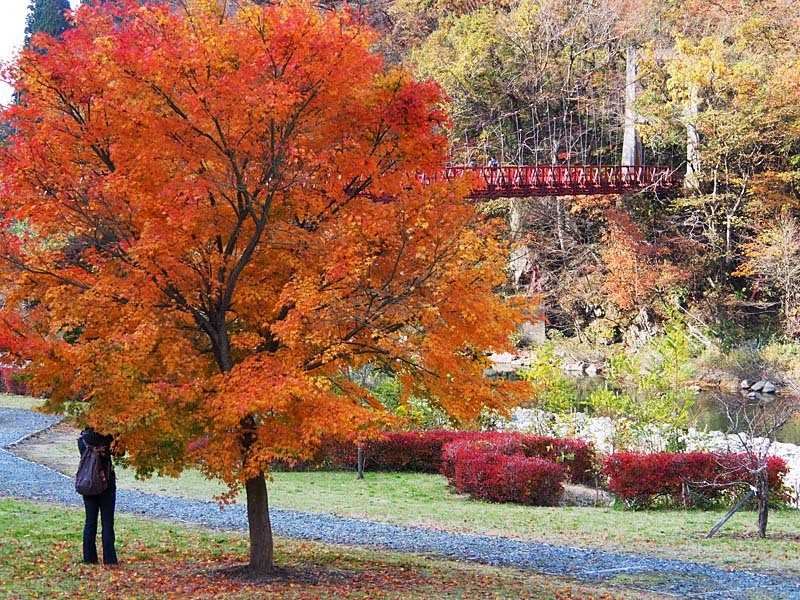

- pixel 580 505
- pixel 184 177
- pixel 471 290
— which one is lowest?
pixel 580 505

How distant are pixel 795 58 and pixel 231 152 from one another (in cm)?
2911

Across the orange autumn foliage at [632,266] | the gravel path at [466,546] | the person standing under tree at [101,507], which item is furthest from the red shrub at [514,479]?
the orange autumn foliage at [632,266]

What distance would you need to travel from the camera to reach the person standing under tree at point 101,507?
23.0 feet

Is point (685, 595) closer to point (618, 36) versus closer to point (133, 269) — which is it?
point (133, 269)

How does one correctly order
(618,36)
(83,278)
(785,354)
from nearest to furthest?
(83,278) < (785,354) < (618,36)

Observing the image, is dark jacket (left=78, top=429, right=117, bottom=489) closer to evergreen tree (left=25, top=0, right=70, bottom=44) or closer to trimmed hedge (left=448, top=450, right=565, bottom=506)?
trimmed hedge (left=448, top=450, right=565, bottom=506)

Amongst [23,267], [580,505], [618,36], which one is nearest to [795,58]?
[618,36]

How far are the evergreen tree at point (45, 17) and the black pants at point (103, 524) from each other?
119ft

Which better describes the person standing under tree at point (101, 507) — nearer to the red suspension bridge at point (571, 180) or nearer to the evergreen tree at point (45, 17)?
the red suspension bridge at point (571, 180)

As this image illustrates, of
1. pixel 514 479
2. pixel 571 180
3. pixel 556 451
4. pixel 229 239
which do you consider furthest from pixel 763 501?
pixel 571 180

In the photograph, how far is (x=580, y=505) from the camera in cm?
1291

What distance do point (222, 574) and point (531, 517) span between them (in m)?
5.07

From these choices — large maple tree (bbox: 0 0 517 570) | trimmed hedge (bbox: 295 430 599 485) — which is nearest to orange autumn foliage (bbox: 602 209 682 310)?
trimmed hedge (bbox: 295 430 599 485)

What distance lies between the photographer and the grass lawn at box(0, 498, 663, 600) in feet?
21.7
